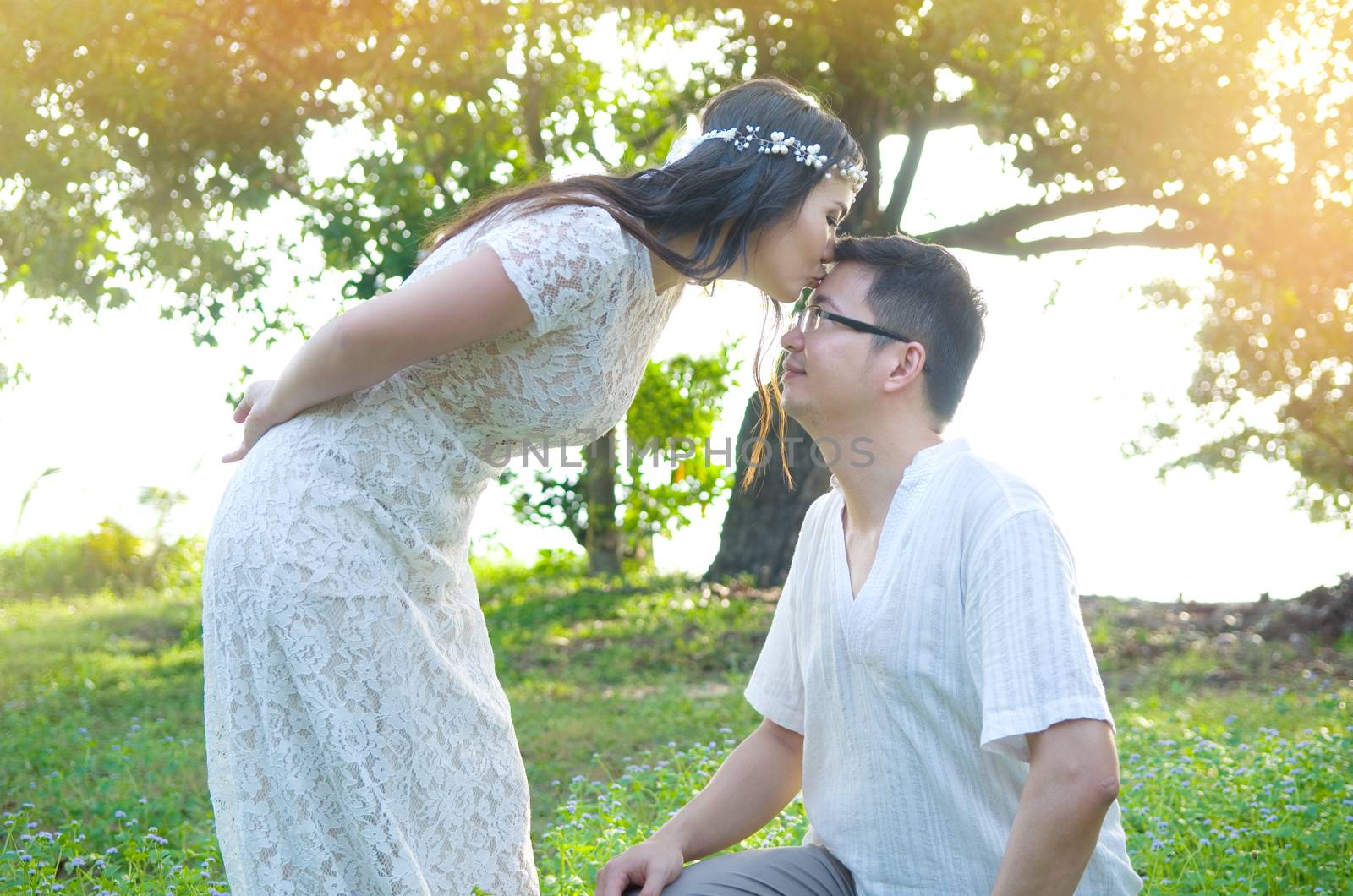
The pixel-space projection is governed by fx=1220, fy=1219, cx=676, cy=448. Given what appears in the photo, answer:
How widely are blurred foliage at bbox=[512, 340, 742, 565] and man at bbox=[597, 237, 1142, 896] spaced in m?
7.78

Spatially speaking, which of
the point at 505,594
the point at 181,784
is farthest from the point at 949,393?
the point at 505,594

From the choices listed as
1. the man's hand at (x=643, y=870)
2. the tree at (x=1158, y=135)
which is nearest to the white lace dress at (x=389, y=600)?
the man's hand at (x=643, y=870)

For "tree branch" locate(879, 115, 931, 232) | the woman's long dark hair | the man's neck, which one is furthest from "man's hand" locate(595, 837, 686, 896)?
"tree branch" locate(879, 115, 931, 232)

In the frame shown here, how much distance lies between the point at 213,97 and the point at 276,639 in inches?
271

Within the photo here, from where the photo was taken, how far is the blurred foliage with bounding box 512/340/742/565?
10844 mm

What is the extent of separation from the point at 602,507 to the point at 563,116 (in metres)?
4.18

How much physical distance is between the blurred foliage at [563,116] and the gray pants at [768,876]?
5.90m

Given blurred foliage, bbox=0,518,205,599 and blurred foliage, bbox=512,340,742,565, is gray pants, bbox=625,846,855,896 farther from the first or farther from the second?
blurred foliage, bbox=0,518,205,599

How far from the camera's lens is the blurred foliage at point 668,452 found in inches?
427

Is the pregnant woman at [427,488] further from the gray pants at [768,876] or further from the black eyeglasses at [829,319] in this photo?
the gray pants at [768,876]

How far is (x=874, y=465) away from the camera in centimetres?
240

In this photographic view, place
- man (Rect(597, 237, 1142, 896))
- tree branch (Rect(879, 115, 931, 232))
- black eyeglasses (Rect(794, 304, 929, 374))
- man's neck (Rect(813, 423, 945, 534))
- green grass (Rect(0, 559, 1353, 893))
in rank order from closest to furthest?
man (Rect(597, 237, 1142, 896))
man's neck (Rect(813, 423, 945, 534))
black eyeglasses (Rect(794, 304, 929, 374))
green grass (Rect(0, 559, 1353, 893))
tree branch (Rect(879, 115, 931, 232))

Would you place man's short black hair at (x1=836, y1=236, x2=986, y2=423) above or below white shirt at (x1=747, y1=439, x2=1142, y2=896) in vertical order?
above

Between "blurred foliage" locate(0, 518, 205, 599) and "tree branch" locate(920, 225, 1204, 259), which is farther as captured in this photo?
"blurred foliage" locate(0, 518, 205, 599)
